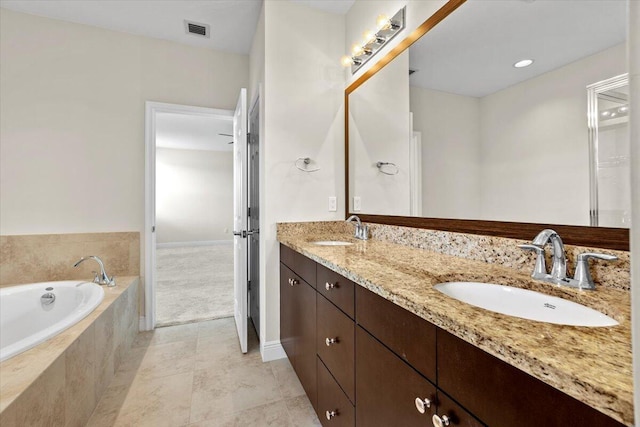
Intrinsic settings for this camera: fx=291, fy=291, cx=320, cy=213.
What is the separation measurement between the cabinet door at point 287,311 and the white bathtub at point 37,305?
1158 millimetres

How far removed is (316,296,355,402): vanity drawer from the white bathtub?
1.44 meters

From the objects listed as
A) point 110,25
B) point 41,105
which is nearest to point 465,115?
point 110,25

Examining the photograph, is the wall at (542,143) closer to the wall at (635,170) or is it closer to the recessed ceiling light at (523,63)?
the recessed ceiling light at (523,63)

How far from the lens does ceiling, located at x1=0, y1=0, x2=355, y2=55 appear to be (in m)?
2.26

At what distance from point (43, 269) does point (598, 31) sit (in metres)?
3.61

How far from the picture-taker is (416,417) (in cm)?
73

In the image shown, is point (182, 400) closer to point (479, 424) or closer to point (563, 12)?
point (479, 424)

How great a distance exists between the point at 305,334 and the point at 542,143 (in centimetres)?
136

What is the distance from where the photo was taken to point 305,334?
1.56 meters

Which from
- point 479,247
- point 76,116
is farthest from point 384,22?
point 76,116

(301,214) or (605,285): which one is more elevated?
(301,214)

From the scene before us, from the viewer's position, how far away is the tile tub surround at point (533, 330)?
1.28ft

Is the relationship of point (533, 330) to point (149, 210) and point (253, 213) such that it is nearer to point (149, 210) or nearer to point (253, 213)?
point (253, 213)

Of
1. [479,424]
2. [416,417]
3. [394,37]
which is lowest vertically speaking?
[416,417]
